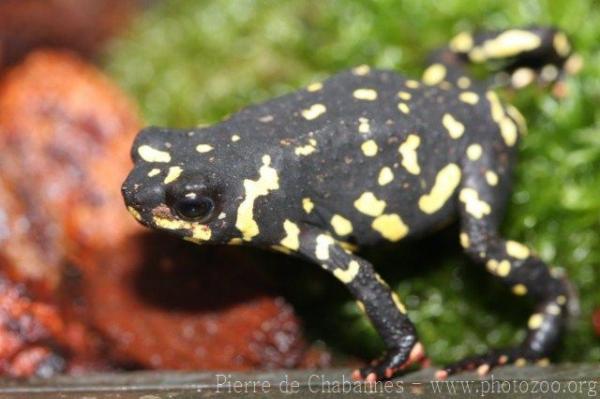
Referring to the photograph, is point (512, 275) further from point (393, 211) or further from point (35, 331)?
point (35, 331)

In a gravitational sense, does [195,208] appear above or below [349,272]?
above

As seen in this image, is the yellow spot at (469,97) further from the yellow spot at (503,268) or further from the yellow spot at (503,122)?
the yellow spot at (503,268)

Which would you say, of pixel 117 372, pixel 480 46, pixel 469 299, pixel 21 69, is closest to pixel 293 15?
pixel 480 46

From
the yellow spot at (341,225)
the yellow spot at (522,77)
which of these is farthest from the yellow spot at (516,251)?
the yellow spot at (522,77)

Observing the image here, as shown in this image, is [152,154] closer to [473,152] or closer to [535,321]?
[473,152]

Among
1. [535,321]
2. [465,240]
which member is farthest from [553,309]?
[465,240]

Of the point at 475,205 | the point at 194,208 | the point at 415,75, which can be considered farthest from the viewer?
the point at 415,75

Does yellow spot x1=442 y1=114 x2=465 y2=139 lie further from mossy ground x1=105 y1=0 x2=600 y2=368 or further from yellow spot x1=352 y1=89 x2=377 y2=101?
mossy ground x1=105 y1=0 x2=600 y2=368
